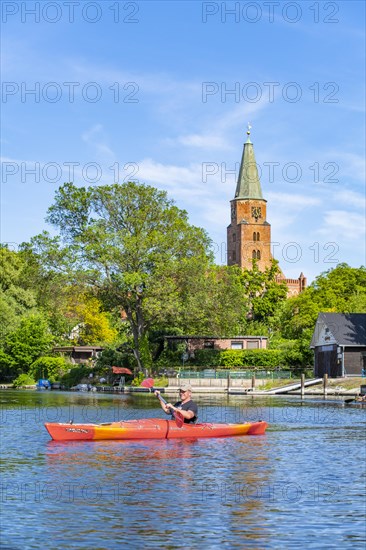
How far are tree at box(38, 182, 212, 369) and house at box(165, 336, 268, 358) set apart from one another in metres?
10.1

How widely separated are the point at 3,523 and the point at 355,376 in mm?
57837

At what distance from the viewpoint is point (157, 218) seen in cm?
7744

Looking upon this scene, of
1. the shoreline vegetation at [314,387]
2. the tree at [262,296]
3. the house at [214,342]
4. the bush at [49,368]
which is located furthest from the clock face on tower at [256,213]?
the shoreline vegetation at [314,387]

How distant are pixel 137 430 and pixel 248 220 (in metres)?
146

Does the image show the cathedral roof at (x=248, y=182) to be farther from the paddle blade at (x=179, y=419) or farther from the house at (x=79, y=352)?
the paddle blade at (x=179, y=419)

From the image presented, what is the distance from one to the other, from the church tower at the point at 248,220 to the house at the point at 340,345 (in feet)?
301

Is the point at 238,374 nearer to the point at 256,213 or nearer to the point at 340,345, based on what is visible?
the point at 340,345

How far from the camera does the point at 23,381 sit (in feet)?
295

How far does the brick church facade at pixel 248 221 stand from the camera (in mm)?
168500

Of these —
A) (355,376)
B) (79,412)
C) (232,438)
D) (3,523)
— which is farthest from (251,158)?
(3,523)

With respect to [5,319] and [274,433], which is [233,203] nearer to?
[5,319]

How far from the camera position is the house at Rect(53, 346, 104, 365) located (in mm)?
101375

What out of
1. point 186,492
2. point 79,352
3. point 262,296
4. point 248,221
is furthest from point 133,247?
point 248,221

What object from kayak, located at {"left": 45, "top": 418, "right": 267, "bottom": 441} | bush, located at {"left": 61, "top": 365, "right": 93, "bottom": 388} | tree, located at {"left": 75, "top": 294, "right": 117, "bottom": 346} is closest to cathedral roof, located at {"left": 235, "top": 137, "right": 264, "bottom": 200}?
tree, located at {"left": 75, "top": 294, "right": 117, "bottom": 346}
